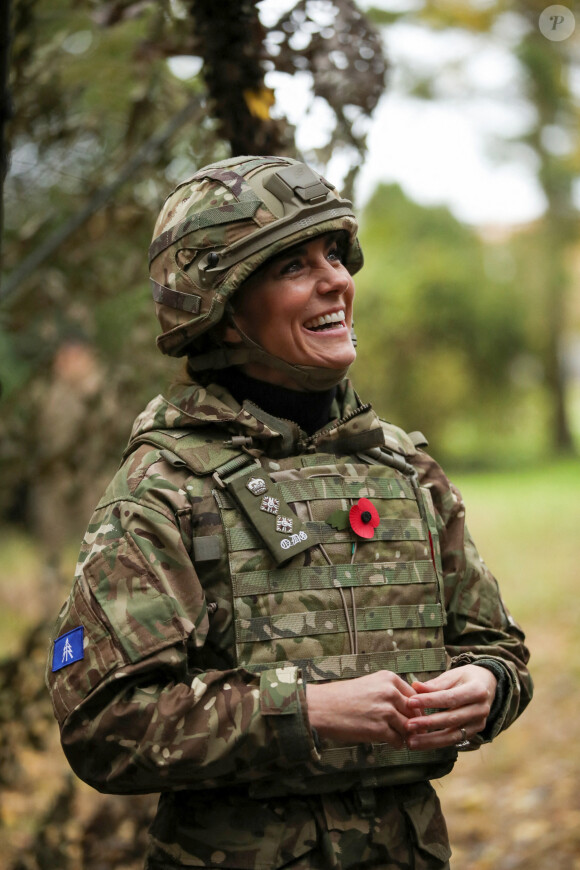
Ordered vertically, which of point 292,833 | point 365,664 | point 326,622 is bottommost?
point 292,833

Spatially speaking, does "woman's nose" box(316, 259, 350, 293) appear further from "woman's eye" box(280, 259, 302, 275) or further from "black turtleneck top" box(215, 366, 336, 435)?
"black turtleneck top" box(215, 366, 336, 435)

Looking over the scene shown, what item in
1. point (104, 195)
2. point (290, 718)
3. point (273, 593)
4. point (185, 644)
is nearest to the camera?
point (290, 718)

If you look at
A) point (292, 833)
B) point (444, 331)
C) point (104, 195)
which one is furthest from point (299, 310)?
point (444, 331)

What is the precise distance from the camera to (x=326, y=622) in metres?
2.47

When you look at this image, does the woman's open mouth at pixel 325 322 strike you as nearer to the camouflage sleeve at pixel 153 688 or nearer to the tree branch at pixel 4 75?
the camouflage sleeve at pixel 153 688

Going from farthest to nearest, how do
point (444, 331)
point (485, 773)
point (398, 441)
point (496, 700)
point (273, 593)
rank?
point (444, 331) → point (485, 773) → point (398, 441) → point (496, 700) → point (273, 593)

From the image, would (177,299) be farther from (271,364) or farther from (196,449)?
(196,449)

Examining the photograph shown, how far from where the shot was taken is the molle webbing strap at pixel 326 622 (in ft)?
7.92

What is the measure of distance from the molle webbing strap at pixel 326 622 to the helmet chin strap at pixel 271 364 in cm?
60

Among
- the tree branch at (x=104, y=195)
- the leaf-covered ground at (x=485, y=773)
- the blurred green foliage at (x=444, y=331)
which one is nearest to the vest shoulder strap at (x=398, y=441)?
the leaf-covered ground at (x=485, y=773)

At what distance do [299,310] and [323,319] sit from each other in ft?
0.25

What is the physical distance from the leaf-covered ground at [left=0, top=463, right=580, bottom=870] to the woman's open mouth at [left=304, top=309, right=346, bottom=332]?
1.87m

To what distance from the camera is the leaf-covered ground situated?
15.5 ft

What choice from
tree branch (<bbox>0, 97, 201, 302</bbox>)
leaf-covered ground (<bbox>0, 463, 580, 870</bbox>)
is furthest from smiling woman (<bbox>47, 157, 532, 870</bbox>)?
tree branch (<bbox>0, 97, 201, 302</bbox>)
